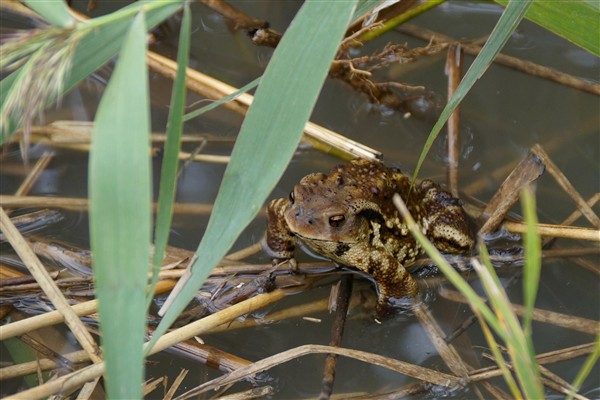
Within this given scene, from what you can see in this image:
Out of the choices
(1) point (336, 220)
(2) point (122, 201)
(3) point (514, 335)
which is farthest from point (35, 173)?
(3) point (514, 335)

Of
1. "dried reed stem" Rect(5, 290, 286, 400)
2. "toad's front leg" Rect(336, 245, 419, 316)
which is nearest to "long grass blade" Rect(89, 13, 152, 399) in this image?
"dried reed stem" Rect(5, 290, 286, 400)

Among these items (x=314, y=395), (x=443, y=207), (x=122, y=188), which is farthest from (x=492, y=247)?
(x=122, y=188)

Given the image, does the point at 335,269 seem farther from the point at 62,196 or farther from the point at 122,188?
the point at 122,188

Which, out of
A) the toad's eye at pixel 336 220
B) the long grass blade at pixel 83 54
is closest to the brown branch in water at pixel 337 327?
the toad's eye at pixel 336 220

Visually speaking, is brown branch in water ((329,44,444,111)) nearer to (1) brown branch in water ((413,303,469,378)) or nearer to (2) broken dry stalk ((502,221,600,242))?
(2) broken dry stalk ((502,221,600,242))

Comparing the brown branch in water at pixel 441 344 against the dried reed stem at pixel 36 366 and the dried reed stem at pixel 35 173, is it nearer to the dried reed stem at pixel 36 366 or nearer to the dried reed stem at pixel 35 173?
the dried reed stem at pixel 36 366
